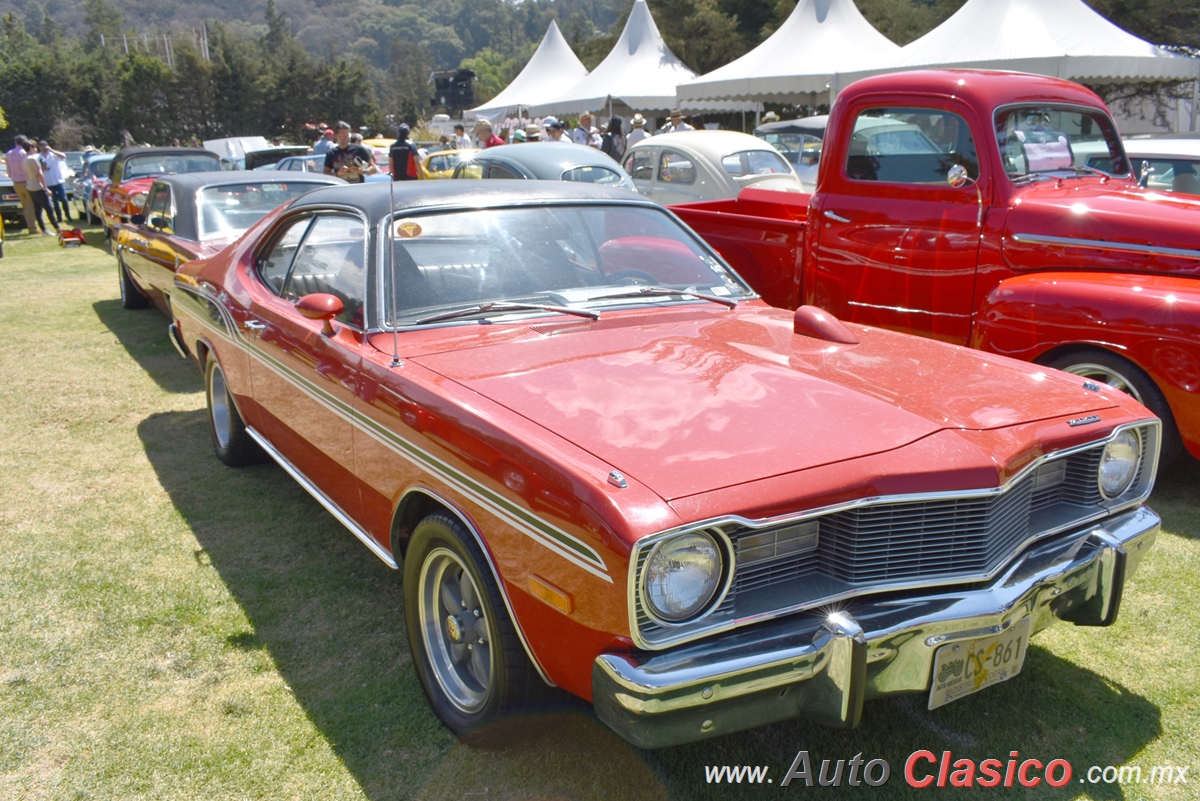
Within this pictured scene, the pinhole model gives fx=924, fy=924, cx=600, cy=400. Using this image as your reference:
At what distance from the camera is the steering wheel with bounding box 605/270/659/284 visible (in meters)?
3.66

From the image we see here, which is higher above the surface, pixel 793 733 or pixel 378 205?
pixel 378 205

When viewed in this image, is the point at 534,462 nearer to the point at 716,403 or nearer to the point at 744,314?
the point at 716,403

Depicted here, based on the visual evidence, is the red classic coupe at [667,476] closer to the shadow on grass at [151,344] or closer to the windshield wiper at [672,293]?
the windshield wiper at [672,293]

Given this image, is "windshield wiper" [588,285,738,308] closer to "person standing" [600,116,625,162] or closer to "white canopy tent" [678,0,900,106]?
"person standing" [600,116,625,162]

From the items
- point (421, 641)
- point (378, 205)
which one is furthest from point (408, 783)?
point (378, 205)

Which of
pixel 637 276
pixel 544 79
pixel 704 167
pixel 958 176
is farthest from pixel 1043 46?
pixel 544 79

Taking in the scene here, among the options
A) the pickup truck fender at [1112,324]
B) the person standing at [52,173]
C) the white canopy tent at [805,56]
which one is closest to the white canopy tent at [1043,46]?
the white canopy tent at [805,56]

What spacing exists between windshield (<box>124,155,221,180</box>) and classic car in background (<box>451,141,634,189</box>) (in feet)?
16.5

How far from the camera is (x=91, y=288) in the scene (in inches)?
437

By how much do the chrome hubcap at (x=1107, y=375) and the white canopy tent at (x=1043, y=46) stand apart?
32.3 ft

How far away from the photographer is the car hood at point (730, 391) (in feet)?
7.34

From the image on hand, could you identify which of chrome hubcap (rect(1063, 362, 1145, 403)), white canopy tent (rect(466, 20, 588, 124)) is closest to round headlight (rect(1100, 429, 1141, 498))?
chrome hubcap (rect(1063, 362, 1145, 403))

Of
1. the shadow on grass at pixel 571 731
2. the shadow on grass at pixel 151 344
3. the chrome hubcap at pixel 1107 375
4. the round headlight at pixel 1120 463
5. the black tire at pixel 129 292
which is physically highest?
the round headlight at pixel 1120 463

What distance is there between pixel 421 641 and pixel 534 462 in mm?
946
